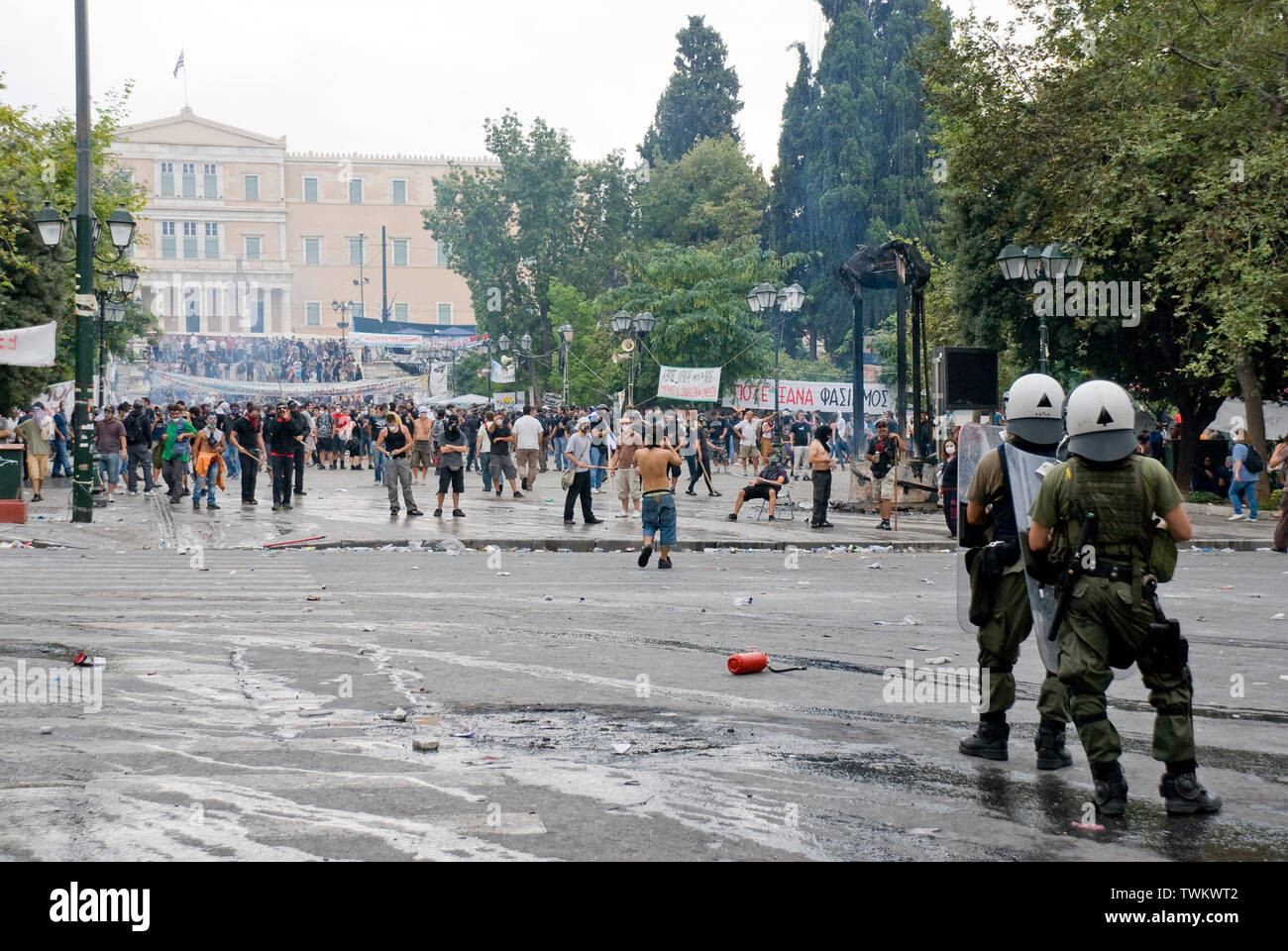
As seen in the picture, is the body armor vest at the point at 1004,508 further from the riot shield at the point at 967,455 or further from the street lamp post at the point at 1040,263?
the street lamp post at the point at 1040,263

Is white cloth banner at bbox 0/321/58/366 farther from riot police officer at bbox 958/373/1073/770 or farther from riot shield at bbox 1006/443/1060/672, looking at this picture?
riot shield at bbox 1006/443/1060/672

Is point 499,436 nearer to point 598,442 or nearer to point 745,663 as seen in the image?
point 598,442

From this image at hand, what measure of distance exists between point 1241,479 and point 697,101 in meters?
57.2

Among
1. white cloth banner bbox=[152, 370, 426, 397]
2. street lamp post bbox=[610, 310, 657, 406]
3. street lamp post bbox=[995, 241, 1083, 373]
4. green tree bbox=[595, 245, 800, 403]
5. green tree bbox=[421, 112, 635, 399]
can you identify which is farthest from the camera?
green tree bbox=[421, 112, 635, 399]

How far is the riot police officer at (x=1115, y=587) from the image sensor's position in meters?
5.73

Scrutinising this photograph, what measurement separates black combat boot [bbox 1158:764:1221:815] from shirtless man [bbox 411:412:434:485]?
28.0 meters

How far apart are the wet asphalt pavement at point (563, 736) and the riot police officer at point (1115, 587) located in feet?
0.82

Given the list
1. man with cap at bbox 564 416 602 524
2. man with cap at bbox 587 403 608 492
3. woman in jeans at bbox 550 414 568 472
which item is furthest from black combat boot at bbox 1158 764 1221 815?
woman in jeans at bbox 550 414 568 472

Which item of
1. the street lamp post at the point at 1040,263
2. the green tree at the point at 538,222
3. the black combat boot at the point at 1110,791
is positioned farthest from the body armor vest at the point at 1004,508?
the green tree at the point at 538,222

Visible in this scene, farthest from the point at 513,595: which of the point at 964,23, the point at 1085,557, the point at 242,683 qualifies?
the point at 964,23

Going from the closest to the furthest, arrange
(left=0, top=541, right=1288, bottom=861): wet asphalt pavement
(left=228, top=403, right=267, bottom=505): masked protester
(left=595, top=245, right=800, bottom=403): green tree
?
1. (left=0, top=541, right=1288, bottom=861): wet asphalt pavement
2. (left=228, top=403, right=267, bottom=505): masked protester
3. (left=595, top=245, right=800, bottom=403): green tree

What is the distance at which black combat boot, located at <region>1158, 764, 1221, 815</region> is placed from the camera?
18.8ft

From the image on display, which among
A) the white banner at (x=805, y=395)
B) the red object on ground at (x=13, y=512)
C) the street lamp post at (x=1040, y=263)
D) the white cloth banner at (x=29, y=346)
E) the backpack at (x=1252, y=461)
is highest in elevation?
Result: the street lamp post at (x=1040, y=263)

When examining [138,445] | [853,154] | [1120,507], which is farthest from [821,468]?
[853,154]
